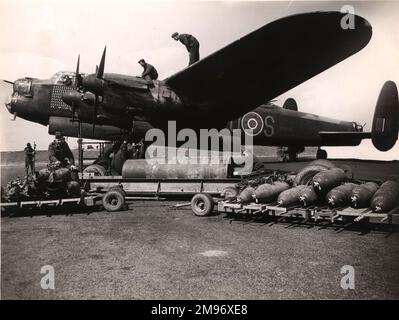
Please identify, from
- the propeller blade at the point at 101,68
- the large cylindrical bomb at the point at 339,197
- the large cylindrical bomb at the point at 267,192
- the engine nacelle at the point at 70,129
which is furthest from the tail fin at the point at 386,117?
the engine nacelle at the point at 70,129

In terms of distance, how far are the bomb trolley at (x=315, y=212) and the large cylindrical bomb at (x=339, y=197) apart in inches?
5.0

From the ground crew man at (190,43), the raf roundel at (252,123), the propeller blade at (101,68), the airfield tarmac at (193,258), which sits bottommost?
the airfield tarmac at (193,258)

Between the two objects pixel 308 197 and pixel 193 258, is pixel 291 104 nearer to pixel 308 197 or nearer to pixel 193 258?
pixel 308 197

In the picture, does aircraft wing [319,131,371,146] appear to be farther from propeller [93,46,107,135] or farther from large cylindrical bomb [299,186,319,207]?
propeller [93,46,107,135]

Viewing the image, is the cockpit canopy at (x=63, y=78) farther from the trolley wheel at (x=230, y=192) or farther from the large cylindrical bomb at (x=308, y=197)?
the large cylindrical bomb at (x=308, y=197)

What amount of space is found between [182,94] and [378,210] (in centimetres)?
686

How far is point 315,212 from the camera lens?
768 centimetres

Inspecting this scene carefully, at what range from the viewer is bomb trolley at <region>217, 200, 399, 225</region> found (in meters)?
7.13

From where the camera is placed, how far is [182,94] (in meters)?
11.8

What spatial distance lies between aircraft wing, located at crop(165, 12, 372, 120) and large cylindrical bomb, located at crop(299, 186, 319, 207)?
355 centimetres

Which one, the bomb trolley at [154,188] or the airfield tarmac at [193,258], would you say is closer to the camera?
the airfield tarmac at [193,258]

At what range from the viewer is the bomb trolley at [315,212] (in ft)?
23.4

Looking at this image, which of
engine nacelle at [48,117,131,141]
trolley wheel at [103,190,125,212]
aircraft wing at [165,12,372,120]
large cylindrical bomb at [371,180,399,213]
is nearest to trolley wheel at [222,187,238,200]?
trolley wheel at [103,190,125,212]

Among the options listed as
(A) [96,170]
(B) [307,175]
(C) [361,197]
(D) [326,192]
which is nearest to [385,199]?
(C) [361,197]
